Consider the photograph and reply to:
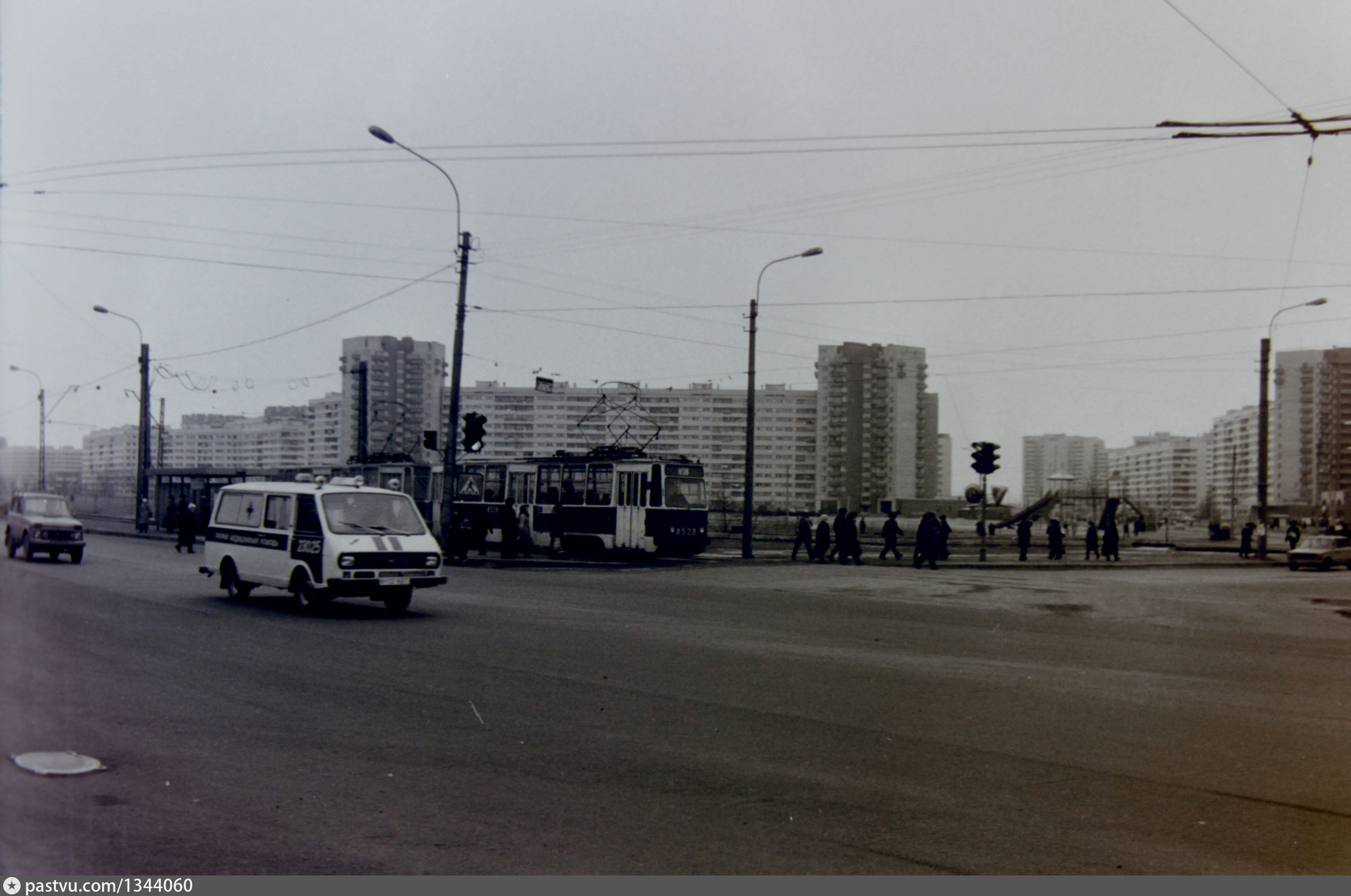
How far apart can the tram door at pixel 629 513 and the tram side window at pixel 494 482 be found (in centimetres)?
561

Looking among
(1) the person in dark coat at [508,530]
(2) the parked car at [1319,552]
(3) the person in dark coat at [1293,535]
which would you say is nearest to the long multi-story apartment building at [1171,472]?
(3) the person in dark coat at [1293,535]

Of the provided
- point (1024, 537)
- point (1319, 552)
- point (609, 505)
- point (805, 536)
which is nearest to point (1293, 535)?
point (1319, 552)

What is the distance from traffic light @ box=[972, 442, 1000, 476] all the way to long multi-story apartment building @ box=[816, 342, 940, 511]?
79.1 m

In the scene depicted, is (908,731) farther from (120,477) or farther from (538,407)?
(538,407)

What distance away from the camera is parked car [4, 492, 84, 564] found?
22.3 metres

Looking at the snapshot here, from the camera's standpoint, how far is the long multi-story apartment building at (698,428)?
270 ft

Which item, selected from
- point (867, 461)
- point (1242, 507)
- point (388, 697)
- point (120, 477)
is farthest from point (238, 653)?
point (1242, 507)

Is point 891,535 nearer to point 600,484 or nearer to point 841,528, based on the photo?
point 841,528

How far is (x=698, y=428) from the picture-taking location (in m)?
100

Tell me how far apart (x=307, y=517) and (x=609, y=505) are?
51.2 ft

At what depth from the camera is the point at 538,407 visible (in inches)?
3418

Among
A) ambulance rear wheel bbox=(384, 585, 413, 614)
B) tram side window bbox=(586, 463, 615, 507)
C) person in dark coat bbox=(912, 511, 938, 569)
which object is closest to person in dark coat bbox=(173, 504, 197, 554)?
tram side window bbox=(586, 463, 615, 507)

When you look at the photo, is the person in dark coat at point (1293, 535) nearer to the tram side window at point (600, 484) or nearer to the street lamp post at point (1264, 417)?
the street lamp post at point (1264, 417)

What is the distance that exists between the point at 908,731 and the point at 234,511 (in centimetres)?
1281
